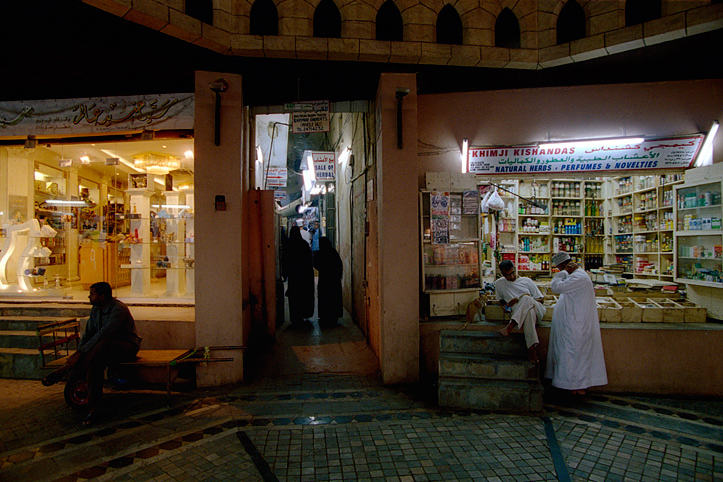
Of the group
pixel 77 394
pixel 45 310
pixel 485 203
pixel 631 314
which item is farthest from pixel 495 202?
pixel 45 310

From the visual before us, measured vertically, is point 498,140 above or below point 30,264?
above

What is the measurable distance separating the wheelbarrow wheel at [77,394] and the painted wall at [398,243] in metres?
3.75

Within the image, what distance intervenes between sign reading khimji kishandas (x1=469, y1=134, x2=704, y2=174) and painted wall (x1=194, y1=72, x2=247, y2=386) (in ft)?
12.0

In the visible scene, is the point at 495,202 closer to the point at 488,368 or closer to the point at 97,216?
the point at 488,368

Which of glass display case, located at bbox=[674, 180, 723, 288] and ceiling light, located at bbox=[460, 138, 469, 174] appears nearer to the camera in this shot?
glass display case, located at bbox=[674, 180, 723, 288]

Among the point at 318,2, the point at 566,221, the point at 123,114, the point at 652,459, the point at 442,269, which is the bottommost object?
the point at 652,459

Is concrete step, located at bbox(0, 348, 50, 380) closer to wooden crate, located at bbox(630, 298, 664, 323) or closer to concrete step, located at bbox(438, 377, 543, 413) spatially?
concrete step, located at bbox(438, 377, 543, 413)

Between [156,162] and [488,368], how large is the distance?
7.25 metres

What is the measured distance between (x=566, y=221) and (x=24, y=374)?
11461 mm

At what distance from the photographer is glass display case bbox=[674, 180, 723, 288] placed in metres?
5.28

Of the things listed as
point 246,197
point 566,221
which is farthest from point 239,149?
point 566,221

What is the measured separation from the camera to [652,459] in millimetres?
3463

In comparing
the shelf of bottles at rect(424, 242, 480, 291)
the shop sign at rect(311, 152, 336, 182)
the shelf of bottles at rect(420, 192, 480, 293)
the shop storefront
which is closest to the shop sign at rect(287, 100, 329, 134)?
the shelf of bottles at rect(420, 192, 480, 293)

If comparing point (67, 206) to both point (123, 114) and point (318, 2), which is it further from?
point (318, 2)
